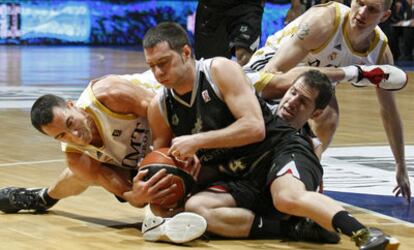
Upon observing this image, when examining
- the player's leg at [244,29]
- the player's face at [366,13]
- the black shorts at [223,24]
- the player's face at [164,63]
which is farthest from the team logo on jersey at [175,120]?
the black shorts at [223,24]

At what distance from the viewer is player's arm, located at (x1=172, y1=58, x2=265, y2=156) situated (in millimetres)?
4797

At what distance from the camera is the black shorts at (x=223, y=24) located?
870 centimetres

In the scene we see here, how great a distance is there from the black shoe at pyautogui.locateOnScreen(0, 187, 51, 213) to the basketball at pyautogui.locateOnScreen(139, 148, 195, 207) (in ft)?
2.90

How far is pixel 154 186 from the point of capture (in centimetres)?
492

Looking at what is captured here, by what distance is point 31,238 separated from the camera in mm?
4934

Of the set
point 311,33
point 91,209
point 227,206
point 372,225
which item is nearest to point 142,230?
point 227,206

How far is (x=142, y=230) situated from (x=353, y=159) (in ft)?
9.79

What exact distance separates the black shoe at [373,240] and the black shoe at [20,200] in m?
1.93

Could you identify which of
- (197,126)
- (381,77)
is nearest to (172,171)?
(197,126)

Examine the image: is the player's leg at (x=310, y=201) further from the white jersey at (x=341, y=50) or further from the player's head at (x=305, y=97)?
the white jersey at (x=341, y=50)

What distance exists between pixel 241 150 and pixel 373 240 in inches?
38.9

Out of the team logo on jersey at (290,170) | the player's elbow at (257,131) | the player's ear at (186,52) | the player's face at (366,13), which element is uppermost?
the player's face at (366,13)

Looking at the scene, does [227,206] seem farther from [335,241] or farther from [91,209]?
[91,209]

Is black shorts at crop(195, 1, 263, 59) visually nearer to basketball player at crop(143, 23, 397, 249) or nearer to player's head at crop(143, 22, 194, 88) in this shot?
basketball player at crop(143, 23, 397, 249)
